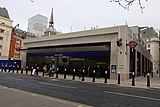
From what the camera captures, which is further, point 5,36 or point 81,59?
point 5,36

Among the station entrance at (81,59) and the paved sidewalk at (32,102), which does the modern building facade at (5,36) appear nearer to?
the station entrance at (81,59)

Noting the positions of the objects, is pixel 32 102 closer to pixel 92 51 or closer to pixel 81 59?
pixel 92 51

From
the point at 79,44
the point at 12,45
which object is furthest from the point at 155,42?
the point at 79,44

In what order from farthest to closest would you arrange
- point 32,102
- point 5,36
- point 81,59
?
point 5,36 → point 81,59 → point 32,102

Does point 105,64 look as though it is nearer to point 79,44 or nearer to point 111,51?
point 111,51

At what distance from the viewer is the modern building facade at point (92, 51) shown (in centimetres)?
2362

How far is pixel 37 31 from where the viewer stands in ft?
364

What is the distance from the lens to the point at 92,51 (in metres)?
27.0

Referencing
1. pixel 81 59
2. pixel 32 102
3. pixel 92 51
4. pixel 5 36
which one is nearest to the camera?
pixel 32 102

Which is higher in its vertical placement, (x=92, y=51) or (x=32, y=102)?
(x=92, y=51)

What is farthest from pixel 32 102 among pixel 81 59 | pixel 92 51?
pixel 81 59

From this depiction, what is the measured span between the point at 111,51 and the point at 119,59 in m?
1.72

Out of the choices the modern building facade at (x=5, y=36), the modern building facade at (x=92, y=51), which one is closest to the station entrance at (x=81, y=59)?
the modern building facade at (x=92, y=51)

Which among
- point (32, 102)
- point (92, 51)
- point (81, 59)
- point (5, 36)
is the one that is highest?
point (5, 36)
